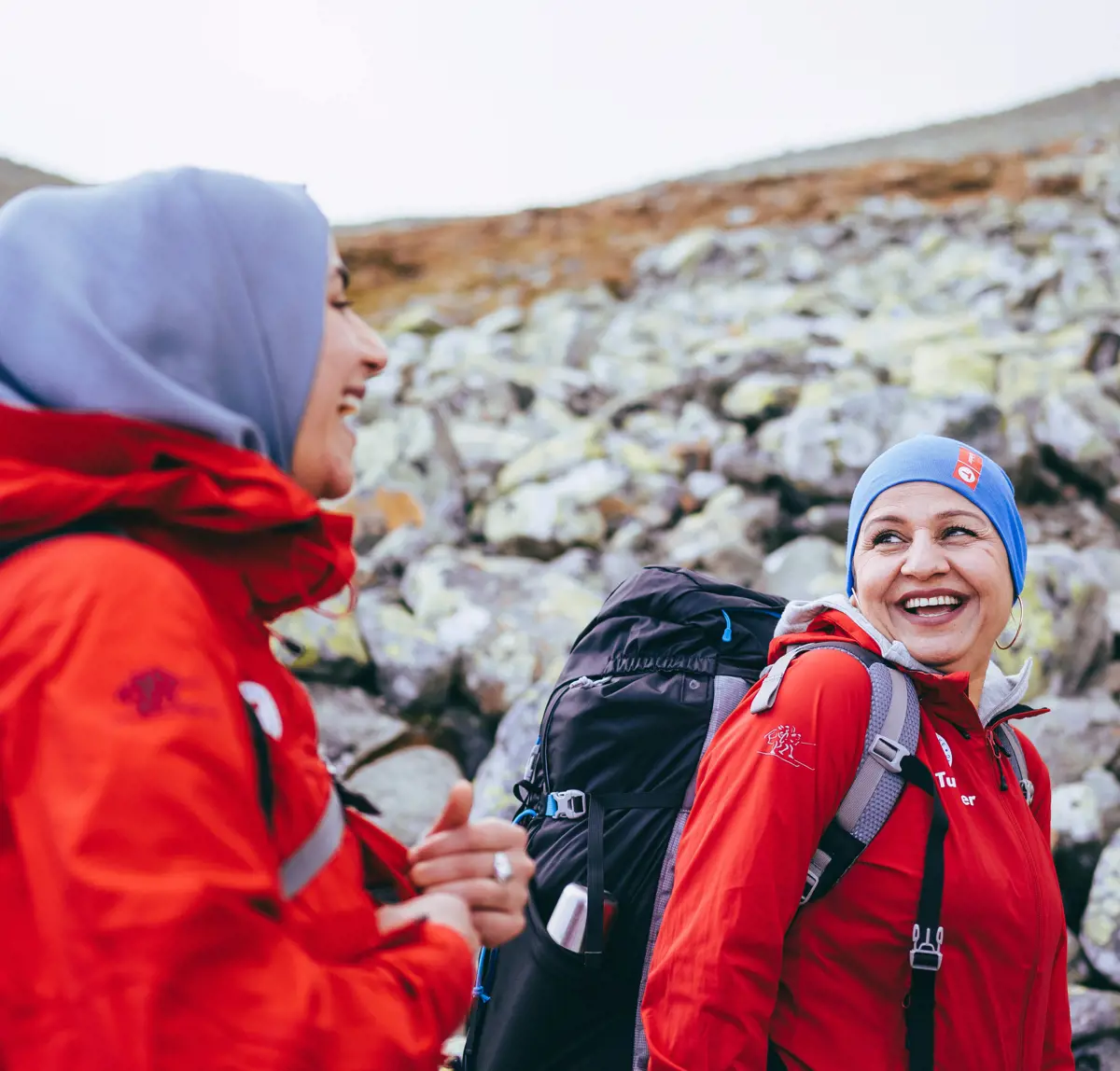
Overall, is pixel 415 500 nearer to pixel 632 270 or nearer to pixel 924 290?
pixel 924 290

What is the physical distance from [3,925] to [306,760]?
1.22 feet

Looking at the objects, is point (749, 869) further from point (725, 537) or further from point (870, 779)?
point (725, 537)

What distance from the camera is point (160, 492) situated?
46.3 inches

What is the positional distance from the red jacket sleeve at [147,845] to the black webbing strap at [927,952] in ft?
4.20

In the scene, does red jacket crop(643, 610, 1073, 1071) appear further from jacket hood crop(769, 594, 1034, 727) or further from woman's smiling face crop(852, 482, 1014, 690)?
woman's smiling face crop(852, 482, 1014, 690)

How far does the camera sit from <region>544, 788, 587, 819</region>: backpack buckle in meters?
2.51

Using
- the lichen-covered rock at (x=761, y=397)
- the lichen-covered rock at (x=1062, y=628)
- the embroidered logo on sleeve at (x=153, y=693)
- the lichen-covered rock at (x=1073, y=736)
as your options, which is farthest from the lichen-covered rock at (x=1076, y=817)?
the lichen-covered rock at (x=761, y=397)

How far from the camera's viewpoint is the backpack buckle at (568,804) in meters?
2.51

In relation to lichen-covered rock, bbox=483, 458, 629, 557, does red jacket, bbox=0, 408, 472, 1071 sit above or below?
above

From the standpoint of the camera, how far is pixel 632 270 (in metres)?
22.6

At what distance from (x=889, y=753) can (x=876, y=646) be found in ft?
0.96

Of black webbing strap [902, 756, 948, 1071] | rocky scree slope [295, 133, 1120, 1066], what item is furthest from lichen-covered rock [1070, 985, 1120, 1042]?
black webbing strap [902, 756, 948, 1071]

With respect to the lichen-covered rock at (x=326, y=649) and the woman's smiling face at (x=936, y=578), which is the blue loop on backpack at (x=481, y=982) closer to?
the woman's smiling face at (x=936, y=578)

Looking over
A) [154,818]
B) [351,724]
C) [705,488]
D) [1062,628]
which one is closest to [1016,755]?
[154,818]
